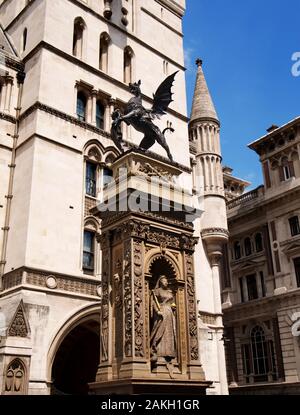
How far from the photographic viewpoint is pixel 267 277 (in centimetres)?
3478

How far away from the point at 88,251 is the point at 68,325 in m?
3.58

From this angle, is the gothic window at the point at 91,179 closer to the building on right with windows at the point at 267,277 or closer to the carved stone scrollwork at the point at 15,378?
the carved stone scrollwork at the point at 15,378

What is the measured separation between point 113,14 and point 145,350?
70.3 ft

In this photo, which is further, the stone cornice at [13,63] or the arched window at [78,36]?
the arched window at [78,36]

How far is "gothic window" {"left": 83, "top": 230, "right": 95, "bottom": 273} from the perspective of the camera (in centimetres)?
2125

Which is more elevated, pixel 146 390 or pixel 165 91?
pixel 165 91

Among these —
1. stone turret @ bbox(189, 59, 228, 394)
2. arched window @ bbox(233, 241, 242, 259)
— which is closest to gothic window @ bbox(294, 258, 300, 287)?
arched window @ bbox(233, 241, 242, 259)

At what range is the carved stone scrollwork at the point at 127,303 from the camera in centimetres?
1051

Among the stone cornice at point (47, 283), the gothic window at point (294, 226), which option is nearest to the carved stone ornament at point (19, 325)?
the stone cornice at point (47, 283)

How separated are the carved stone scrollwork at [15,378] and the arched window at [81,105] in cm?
1158

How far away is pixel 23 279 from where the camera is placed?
1847 centimetres

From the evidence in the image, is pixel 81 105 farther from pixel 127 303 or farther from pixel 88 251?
pixel 127 303

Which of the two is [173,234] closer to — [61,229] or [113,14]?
[61,229]
